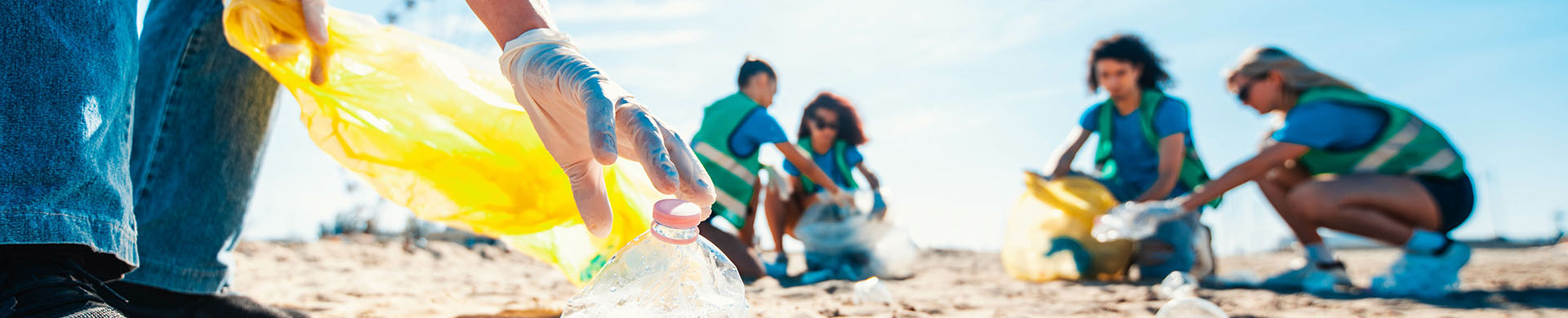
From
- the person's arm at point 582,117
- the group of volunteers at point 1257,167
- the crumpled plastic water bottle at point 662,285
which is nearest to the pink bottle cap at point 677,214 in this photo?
the person's arm at point 582,117

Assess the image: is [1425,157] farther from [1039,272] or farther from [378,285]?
[378,285]

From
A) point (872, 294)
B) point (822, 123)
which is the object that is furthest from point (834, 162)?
point (872, 294)

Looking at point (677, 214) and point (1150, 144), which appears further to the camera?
point (1150, 144)

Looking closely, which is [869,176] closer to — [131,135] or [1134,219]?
[1134,219]

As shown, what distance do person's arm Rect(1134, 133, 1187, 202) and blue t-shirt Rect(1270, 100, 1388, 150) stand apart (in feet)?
1.34

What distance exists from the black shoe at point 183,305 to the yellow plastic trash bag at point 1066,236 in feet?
9.22

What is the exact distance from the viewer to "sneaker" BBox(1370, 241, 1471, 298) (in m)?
2.90

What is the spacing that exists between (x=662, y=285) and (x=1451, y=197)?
11.2ft

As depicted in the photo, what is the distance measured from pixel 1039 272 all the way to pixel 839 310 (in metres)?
1.54

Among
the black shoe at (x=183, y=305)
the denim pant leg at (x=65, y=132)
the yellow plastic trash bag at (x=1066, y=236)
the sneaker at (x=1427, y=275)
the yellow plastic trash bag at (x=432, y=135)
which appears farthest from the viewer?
the yellow plastic trash bag at (x=1066, y=236)

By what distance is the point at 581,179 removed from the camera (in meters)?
1.24

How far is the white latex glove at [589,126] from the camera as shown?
0.98 meters

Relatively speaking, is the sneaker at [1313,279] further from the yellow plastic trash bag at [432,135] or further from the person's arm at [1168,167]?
the yellow plastic trash bag at [432,135]

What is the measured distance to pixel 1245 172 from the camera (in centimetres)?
325
